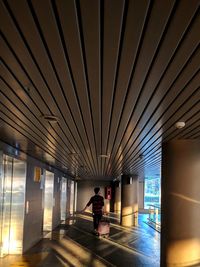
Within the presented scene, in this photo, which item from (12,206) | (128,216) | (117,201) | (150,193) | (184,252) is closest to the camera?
(184,252)

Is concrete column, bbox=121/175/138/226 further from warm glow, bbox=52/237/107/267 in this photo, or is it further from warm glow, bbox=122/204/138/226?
warm glow, bbox=52/237/107/267

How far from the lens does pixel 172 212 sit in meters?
6.23

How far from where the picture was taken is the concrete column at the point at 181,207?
237 inches

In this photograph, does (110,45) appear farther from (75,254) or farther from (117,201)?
(117,201)

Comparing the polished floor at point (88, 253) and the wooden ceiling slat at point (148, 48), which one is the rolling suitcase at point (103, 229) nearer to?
the polished floor at point (88, 253)

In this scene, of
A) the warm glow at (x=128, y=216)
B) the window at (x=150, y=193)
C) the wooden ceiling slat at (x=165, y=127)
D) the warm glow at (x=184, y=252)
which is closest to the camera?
the wooden ceiling slat at (x=165, y=127)

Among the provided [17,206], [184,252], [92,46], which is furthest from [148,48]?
[17,206]

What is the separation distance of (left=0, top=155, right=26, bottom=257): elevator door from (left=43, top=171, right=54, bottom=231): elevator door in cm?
474

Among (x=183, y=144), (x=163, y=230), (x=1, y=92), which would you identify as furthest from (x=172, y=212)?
(x=1, y=92)

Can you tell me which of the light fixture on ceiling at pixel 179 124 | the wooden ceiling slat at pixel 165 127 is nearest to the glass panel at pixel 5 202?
the wooden ceiling slat at pixel 165 127

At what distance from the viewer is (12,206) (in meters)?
8.93

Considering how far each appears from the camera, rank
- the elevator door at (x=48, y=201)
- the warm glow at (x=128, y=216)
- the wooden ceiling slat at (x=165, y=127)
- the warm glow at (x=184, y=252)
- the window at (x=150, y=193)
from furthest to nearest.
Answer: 1. the window at (x=150, y=193)
2. the warm glow at (x=128, y=216)
3. the elevator door at (x=48, y=201)
4. the warm glow at (x=184, y=252)
5. the wooden ceiling slat at (x=165, y=127)

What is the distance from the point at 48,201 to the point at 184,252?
8718 mm

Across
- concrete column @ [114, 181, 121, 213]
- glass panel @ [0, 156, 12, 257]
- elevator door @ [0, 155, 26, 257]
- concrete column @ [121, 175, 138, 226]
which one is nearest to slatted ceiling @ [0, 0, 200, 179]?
glass panel @ [0, 156, 12, 257]
